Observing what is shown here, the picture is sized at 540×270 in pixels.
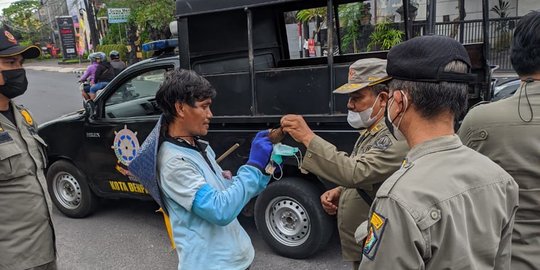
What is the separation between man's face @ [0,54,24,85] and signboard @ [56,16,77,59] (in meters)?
35.6

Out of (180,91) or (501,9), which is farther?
(501,9)

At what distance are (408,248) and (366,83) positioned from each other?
3.97 ft

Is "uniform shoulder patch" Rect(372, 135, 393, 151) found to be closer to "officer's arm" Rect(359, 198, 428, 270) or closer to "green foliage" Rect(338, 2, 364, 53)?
"officer's arm" Rect(359, 198, 428, 270)

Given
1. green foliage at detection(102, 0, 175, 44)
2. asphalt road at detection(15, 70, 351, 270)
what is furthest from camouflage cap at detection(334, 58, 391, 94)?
green foliage at detection(102, 0, 175, 44)

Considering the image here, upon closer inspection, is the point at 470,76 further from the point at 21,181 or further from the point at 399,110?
the point at 21,181

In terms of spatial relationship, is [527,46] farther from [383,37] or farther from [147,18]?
[147,18]

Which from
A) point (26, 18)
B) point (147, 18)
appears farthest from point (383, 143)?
point (26, 18)

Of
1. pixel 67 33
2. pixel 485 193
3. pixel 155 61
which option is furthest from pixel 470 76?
pixel 67 33

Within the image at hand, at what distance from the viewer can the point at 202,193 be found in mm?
1753

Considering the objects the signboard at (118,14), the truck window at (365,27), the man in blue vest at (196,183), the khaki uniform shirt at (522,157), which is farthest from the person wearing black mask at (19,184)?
the signboard at (118,14)

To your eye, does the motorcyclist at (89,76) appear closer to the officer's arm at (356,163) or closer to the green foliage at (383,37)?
the green foliage at (383,37)

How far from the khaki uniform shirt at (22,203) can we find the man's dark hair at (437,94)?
6.84 feet

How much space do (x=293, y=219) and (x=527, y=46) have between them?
252 cm

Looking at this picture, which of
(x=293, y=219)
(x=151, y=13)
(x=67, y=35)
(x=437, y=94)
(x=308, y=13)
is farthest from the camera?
(x=67, y=35)
